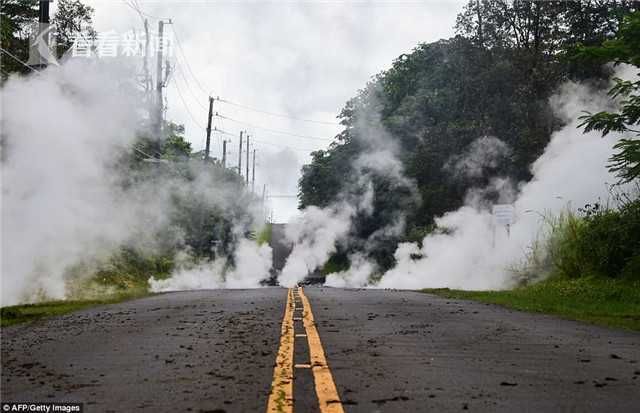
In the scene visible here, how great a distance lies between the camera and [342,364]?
618cm

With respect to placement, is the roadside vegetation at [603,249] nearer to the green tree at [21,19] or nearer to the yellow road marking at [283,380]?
the yellow road marking at [283,380]

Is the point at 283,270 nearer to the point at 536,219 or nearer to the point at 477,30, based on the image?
the point at 477,30

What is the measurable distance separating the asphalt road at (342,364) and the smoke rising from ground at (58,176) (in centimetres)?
586

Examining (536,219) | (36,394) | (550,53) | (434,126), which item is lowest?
(36,394)

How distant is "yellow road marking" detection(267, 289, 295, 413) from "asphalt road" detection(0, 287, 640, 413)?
0.06 m

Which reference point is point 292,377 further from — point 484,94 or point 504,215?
point 484,94

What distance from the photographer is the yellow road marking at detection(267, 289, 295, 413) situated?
4.55 meters

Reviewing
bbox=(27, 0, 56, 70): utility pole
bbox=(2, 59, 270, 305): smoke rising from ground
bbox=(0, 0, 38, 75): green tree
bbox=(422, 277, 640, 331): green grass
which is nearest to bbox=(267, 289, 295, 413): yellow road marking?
bbox=(422, 277, 640, 331): green grass

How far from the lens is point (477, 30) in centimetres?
3697

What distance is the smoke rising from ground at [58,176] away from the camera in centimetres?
1581

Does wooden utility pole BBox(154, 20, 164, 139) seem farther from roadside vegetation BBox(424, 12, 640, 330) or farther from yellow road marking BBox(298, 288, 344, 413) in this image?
yellow road marking BBox(298, 288, 344, 413)

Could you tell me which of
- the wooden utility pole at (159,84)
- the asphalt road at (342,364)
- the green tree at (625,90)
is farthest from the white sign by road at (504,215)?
the wooden utility pole at (159,84)

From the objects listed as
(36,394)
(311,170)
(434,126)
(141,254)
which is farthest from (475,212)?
(36,394)

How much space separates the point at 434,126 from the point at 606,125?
26.9 meters
